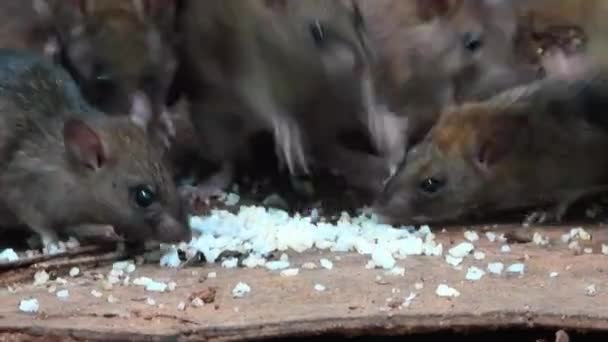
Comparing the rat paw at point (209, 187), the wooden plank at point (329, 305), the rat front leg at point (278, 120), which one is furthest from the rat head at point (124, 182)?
the rat front leg at point (278, 120)

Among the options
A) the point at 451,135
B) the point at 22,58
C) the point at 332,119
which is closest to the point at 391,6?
the point at 332,119

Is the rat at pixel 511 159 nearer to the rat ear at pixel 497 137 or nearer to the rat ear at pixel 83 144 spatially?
the rat ear at pixel 497 137

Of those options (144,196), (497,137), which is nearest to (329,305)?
(144,196)

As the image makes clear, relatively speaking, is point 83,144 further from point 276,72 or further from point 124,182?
point 276,72

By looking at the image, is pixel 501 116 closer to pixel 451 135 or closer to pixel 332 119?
pixel 451 135

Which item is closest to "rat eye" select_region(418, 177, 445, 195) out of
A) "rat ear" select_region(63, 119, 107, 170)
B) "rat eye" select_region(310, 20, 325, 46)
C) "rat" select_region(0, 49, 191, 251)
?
"rat eye" select_region(310, 20, 325, 46)

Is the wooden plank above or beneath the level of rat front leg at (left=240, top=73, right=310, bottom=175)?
beneath

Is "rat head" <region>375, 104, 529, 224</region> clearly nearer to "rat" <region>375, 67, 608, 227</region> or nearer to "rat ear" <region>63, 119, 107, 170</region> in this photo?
"rat" <region>375, 67, 608, 227</region>
